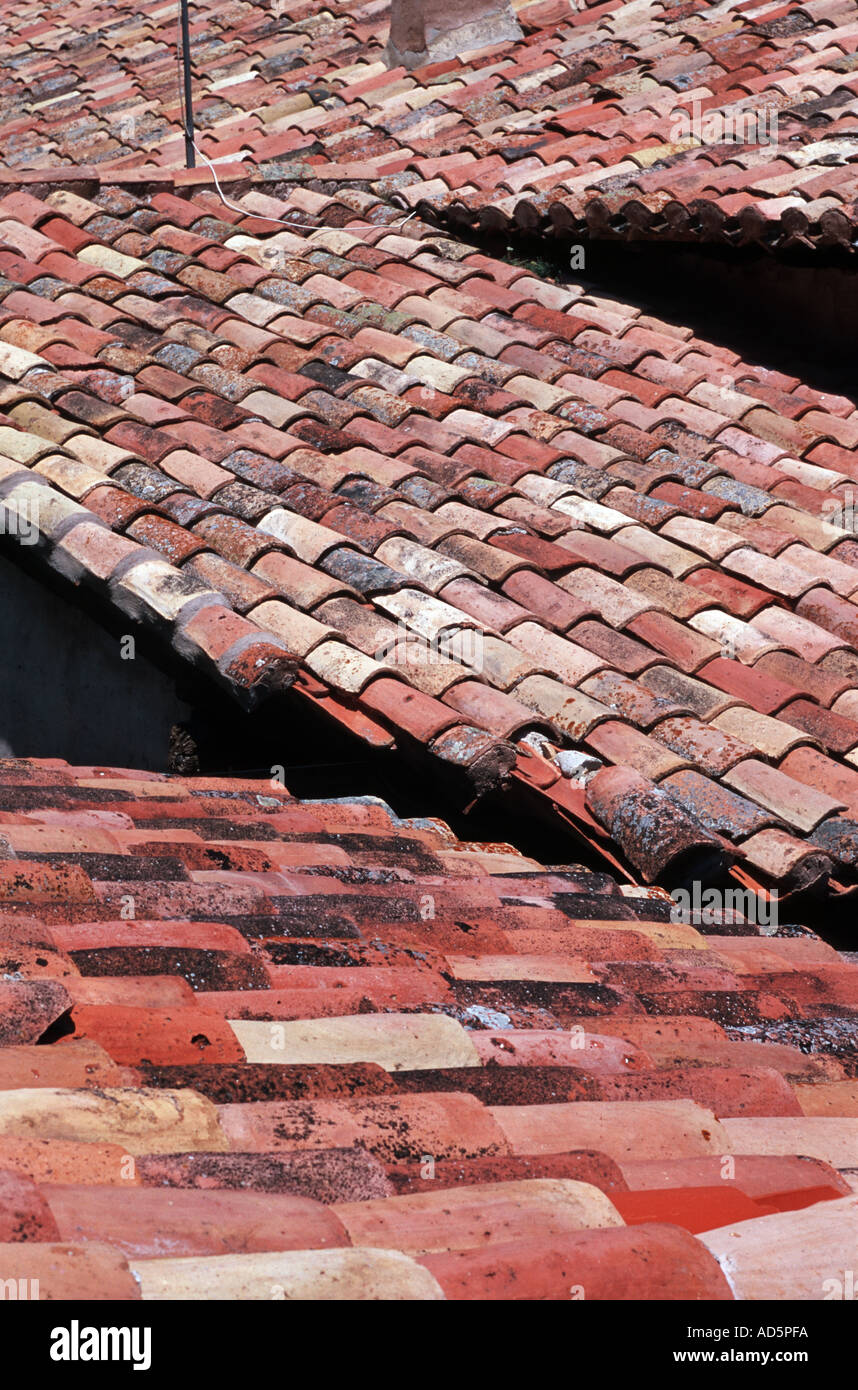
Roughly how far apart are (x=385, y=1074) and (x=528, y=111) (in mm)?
7142

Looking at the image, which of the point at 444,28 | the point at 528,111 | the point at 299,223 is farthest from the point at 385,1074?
the point at 444,28

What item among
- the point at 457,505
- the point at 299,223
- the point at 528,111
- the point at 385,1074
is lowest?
the point at 457,505

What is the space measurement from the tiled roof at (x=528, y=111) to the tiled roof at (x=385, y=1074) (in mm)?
4143

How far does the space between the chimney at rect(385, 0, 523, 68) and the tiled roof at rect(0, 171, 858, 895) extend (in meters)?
2.55

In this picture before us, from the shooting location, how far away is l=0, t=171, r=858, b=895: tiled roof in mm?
3688

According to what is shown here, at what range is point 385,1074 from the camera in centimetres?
212

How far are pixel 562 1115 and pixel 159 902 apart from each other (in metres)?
0.89

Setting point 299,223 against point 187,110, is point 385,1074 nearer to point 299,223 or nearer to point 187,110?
point 299,223

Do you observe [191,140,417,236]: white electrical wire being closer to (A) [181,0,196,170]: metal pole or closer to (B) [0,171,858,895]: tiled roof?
(B) [0,171,858,895]: tiled roof

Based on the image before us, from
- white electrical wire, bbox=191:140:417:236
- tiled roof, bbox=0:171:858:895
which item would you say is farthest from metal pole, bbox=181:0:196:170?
tiled roof, bbox=0:171:858:895

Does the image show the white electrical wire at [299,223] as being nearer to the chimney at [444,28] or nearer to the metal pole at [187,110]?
the metal pole at [187,110]

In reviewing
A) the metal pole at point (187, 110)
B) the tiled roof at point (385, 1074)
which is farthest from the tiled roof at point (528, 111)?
the tiled roof at point (385, 1074)

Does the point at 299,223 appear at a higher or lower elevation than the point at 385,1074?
higher
